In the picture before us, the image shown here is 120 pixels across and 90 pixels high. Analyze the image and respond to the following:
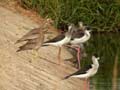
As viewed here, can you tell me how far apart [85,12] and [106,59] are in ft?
20.4

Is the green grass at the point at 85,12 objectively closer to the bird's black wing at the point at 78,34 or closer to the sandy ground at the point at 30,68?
the sandy ground at the point at 30,68

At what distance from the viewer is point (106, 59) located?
21188 millimetres

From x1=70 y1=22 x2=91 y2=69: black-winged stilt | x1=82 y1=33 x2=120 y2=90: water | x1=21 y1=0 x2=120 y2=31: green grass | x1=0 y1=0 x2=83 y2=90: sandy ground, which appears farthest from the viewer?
x1=21 y1=0 x2=120 y2=31: green grass

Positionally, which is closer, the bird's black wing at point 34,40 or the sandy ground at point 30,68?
the sandy ground at point 30,68

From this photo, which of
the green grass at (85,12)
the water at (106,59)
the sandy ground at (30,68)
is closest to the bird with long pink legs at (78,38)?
the sandy ground at (30,68)

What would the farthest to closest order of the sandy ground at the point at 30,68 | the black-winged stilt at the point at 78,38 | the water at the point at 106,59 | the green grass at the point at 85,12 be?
the green grass at the point at 85,12 < the black-winged stilt at the point at 78,38 < the water at the point at 106,59 < the sandy ground at the point at 30,68

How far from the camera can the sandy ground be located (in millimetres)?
15953

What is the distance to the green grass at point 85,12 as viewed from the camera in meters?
26.8

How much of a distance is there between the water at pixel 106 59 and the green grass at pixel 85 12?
0.64 m

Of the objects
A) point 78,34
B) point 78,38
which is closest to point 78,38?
point 78,38

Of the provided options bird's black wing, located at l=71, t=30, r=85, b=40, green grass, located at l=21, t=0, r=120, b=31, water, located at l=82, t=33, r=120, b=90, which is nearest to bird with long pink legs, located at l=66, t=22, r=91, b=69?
bird's black wing, located at l=71, t=30, r=85, b=40

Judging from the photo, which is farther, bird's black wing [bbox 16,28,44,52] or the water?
bird's black wing [bbox 16,28,44,52]

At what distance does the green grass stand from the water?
64cm

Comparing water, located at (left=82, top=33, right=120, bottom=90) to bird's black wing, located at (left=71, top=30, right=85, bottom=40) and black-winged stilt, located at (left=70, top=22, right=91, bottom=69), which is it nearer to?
black-winged stilt, located at (left=70, top=22, right=91, bottom=69)
